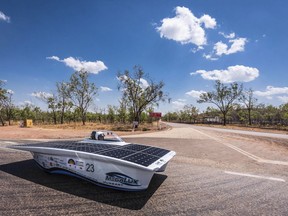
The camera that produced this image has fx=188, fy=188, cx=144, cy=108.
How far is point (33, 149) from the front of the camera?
5.11 metres

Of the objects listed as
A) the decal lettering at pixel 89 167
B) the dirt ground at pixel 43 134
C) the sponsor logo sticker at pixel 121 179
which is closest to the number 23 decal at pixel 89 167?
the decal lettering at pixel 89 167

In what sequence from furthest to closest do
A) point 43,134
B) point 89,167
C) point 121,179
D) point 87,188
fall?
point 43,134 < point 87,188 < point 89,167 < point 121,179

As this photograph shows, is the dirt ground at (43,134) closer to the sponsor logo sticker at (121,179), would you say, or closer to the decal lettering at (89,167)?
the decal lettering at (89,167)

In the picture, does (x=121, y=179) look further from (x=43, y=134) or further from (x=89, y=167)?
(x=43, y=134)

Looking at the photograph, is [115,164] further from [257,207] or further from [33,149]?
[257,207]

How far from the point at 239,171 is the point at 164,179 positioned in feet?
10.2

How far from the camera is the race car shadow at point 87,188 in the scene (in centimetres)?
384

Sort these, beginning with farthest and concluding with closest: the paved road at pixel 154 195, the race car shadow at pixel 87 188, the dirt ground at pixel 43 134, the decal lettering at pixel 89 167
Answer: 1. the dirt ground at pixel 43 134
2. the decal lettering at pixel 89 167
3. the race car shadow at pixel 87 188
4. the paved road at pixel 154 195

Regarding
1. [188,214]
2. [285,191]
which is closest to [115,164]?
[188,214]

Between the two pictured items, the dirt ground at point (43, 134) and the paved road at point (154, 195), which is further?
the dirt ground at point (43, 134)

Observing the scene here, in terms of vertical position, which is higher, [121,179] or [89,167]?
[89,167]

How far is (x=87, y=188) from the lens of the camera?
4.38 meters

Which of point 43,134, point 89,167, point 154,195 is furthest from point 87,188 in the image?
point 43,134

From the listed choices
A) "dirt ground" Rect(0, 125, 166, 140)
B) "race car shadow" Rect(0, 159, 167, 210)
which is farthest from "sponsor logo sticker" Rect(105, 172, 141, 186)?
"dirt ground" Rect(0, 125, 166, 140)
